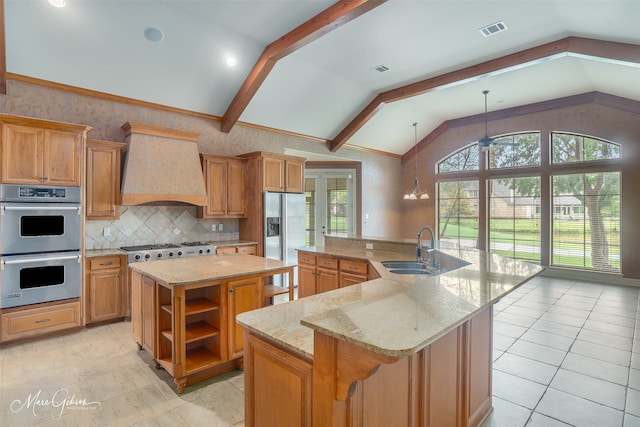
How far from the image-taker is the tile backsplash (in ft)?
14.4

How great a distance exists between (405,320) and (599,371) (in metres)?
2.97

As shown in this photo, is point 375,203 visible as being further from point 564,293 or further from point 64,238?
point 64,238

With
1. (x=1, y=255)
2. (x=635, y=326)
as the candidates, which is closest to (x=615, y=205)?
(x=635, y=326)

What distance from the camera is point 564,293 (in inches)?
213

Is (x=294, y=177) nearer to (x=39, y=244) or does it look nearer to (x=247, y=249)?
(x=247, y=249)

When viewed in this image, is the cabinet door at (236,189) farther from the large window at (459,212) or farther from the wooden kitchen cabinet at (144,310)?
the large window at (459,212)

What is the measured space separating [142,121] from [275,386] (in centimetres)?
457

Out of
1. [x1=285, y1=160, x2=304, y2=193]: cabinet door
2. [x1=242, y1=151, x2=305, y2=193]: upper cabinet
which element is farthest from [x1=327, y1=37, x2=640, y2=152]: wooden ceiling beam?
[x1=242, y1=151, x2=305, y2=193]: upper cabinet

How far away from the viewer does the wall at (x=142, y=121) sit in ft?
12.8

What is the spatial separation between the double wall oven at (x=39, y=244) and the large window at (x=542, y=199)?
665cm

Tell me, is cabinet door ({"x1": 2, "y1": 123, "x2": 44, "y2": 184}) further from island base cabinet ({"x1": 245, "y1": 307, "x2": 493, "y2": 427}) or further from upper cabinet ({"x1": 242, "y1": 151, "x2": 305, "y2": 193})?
island base cabinet ({"x1": 245, "y1": 307, "x2": 493, "y2": 427})

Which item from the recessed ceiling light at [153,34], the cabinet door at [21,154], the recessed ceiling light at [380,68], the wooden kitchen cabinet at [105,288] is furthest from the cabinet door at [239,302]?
the recessed ceiling light at [380,68]

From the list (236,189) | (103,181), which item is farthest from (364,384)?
(236,189)

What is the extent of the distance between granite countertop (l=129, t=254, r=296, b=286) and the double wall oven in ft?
4.18
